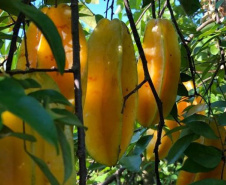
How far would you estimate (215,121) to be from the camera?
1.35 metres

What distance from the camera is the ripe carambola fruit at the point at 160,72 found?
4.04 ft

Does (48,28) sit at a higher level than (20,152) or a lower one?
higher

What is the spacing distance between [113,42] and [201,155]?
1.27ft

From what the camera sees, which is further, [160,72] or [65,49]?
[160,72]

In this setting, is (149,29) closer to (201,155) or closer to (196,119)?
(196,119)

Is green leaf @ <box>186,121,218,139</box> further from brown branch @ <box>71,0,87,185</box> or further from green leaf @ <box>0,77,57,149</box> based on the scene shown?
green leaf @ <box>0,77,57,149</box>

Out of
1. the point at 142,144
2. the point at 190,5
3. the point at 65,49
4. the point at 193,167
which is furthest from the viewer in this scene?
the point at 142,144

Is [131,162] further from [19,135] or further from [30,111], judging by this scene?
[30,111]

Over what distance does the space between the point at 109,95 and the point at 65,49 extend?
0.17 metres

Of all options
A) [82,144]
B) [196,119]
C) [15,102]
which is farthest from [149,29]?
[15,102]

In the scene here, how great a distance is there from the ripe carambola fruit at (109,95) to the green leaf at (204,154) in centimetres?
19

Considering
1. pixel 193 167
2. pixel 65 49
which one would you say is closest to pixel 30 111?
pixel 65 49

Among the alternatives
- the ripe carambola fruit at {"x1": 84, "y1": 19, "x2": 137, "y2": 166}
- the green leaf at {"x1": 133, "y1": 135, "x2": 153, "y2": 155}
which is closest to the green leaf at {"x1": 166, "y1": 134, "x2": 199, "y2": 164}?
the ripe carambola fruit at {"x1": 84, "y1": 19, "x2": 137, "y2": 166}

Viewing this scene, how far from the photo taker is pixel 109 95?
1065mm
